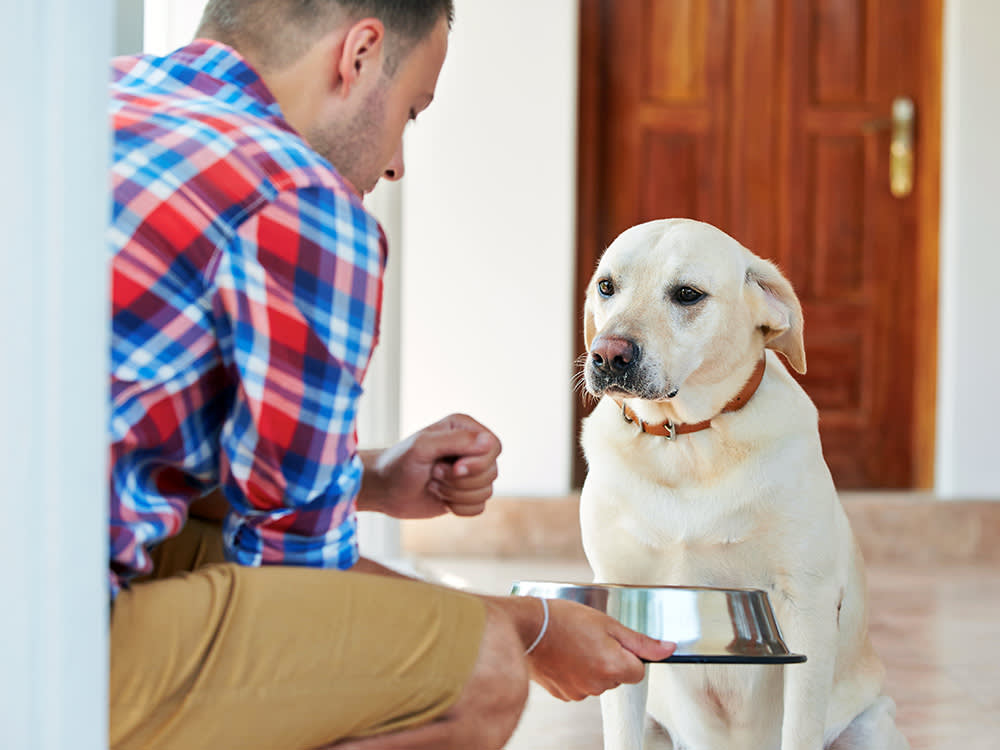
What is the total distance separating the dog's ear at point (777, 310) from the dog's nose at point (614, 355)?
0.20 meters

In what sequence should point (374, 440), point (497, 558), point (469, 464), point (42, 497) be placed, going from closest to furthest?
point (42, 497)
point (469, 464)
point (374, 440)
point (497, 558)

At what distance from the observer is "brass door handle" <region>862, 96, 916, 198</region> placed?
13.6 feet

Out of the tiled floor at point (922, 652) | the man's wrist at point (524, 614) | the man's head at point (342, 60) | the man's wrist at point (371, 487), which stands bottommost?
the tiled floor at point (922, 652)

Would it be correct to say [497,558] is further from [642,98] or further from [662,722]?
[662,722]

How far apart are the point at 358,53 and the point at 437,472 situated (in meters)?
0.52

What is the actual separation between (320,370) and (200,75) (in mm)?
339

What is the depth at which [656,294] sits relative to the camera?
1.67 metres

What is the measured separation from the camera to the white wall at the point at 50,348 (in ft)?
2.48

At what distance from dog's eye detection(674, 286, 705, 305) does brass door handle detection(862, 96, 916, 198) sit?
9.36 feet

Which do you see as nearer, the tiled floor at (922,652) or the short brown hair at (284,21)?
the short brown hair at (284,21)

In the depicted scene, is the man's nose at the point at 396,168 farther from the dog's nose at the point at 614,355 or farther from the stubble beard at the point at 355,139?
the dog's nose at the point at 614,355

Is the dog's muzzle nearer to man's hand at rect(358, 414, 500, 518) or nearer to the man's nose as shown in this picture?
man's hand at rect(358, 414, 500, 518)

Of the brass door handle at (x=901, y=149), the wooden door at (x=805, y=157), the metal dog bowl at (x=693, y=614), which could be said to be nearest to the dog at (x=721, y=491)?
the metal dog bowl at (x=693, y=614)

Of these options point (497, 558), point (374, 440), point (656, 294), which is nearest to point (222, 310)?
point (656, 294)
